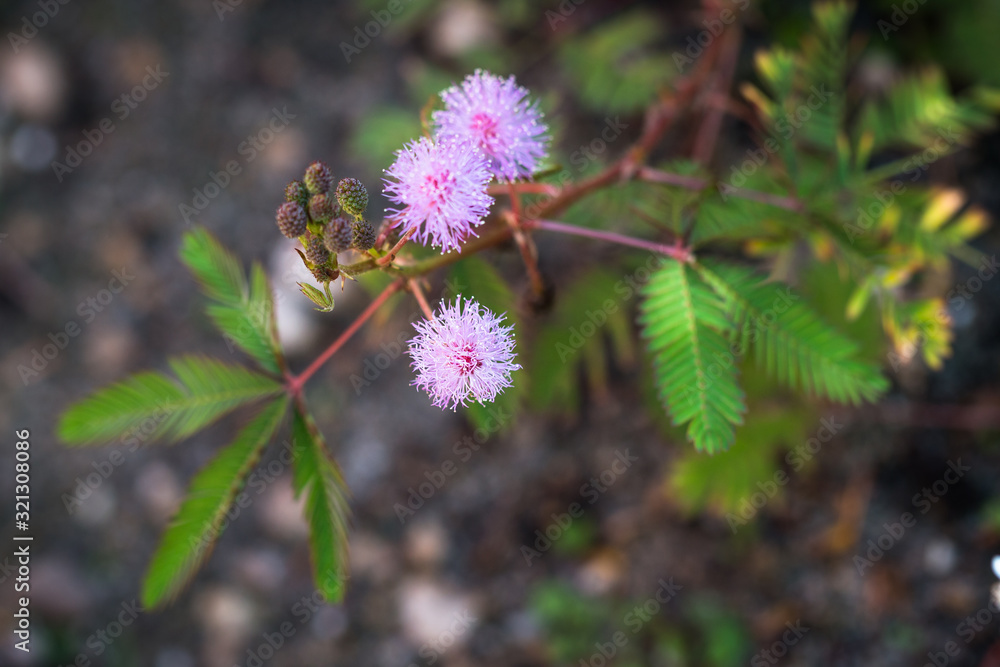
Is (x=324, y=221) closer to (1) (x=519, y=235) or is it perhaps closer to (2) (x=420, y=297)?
(2) (x=420, y=297)

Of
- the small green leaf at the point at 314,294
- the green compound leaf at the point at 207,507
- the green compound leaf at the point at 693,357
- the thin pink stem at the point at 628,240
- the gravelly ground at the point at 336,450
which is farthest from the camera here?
the gravelly ground at the point at 336,450

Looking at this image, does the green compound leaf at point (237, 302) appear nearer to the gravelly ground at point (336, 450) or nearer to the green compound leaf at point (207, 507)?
the green compound leaf at point (207, 507)

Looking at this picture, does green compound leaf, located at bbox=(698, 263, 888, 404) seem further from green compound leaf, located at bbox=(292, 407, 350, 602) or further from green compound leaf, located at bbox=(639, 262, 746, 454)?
green compound leaf, located at bbox=(292, 407, 350, 602)

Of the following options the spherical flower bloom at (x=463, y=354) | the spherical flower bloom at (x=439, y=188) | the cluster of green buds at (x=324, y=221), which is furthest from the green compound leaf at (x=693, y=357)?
the cluster of green buds at (x=324, y=221)

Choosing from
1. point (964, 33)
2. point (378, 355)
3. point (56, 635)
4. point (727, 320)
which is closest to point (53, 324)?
point (56, 635)

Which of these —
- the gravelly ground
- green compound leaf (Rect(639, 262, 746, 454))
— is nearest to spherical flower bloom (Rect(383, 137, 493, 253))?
green compound leaf (Rect(639, 262, 746, 454))
